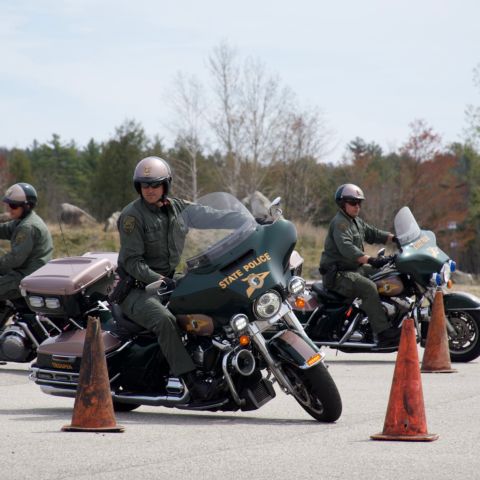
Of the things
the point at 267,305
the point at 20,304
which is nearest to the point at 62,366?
the point at 267,305

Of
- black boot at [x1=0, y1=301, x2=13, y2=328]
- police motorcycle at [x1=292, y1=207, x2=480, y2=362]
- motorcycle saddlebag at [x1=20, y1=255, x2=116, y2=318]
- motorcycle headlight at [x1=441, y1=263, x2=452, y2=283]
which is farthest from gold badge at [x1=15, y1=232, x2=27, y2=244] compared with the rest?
motorcycle headlight at [x1=441, y1=263, x2=452, y2=283]

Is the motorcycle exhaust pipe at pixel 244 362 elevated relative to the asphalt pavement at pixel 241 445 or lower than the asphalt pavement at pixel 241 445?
elevated

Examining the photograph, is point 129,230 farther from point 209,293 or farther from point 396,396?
point 396,396

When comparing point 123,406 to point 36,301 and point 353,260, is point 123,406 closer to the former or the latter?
point 36,301

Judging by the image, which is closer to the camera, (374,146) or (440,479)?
(440,479)

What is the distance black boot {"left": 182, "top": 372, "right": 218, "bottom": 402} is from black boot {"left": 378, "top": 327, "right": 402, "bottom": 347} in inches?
216

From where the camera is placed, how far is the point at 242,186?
57.5 m

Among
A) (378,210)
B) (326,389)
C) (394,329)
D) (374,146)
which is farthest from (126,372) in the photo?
(374,146)

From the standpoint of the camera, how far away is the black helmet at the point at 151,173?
373 inches

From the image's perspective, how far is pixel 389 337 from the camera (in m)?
14.2

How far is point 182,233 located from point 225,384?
1187 millimetres

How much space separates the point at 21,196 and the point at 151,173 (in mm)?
4092

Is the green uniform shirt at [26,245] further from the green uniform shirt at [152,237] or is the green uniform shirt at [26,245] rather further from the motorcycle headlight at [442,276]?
the motorcycle headlight at [442,276]

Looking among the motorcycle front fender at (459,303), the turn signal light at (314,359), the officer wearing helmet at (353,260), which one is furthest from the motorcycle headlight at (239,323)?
the motorcycle front fender at (459,303)
